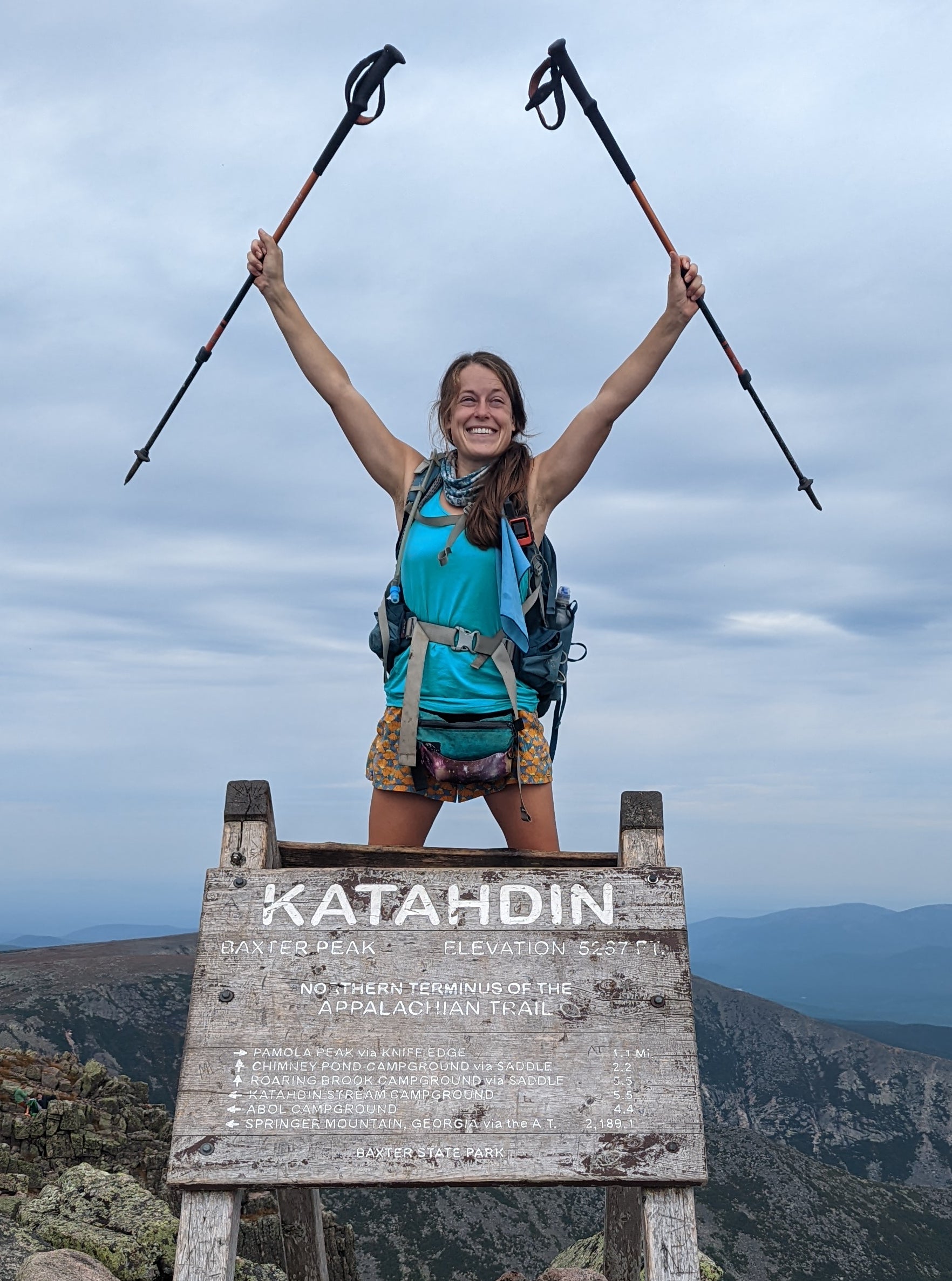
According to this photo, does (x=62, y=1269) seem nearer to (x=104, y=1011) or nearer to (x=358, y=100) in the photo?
(x=358, y=100)

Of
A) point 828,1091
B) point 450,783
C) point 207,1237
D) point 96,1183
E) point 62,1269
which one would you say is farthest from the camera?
point 828,1091

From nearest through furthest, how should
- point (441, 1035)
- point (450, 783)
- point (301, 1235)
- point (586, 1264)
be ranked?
point (441, 1035), point (450, 783), point (301, 1235), point (586, 1264)

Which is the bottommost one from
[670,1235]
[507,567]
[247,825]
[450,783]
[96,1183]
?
[670,1235]

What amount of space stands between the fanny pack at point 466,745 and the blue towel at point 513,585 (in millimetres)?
524

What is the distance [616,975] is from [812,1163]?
3379 centimetres

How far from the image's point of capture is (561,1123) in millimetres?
4488

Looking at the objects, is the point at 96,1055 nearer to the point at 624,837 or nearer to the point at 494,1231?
the point at 494,1231

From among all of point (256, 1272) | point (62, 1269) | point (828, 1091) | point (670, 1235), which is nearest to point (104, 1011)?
point (256, 1272)

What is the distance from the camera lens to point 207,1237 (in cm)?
438

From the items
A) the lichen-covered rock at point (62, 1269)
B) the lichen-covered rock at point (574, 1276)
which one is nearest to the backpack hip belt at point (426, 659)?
the lichen-covered rock at point (62, 1269)

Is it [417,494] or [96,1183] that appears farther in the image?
[96,1183]

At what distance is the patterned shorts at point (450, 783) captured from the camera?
631cm

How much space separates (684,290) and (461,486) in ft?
6.09

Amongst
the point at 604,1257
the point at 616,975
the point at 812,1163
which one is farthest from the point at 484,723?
the point at 812,1163
